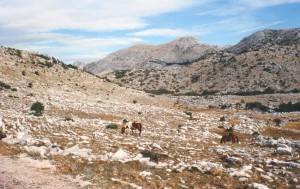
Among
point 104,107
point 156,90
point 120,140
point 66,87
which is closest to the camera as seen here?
point 120,140

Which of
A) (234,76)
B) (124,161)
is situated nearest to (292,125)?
(124,161)

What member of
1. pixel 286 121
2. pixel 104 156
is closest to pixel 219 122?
pixel 286 121

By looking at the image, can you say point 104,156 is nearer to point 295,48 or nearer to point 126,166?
point 126,166

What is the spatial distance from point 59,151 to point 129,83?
11551cm

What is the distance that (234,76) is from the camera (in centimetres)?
12394

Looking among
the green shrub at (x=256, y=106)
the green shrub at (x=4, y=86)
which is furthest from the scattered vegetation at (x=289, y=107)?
the green shrub at (x=4, y=86)

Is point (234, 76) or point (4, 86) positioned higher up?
point (234, 76)

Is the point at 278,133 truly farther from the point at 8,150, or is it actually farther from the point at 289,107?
the point at 289,107

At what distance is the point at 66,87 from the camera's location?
6794 centimetres

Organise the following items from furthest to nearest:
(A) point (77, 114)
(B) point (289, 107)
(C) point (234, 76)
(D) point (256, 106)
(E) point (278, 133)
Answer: (C) point (234, 76), (D) point (256, 106), (B) point (289, 107), (E) point (278, 133), (A) point (77, 114)

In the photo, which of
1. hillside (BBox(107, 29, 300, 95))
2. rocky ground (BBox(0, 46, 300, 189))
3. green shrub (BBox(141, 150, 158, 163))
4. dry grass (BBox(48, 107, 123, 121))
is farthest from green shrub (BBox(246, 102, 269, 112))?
green shrub (BBox(141, 150, 158, 163))

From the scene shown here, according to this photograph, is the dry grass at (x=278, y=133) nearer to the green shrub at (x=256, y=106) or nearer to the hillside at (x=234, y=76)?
the green shrub at (x=256, y=106)

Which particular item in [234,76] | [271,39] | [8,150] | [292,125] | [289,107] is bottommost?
[292,125]

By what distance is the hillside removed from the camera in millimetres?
113625
